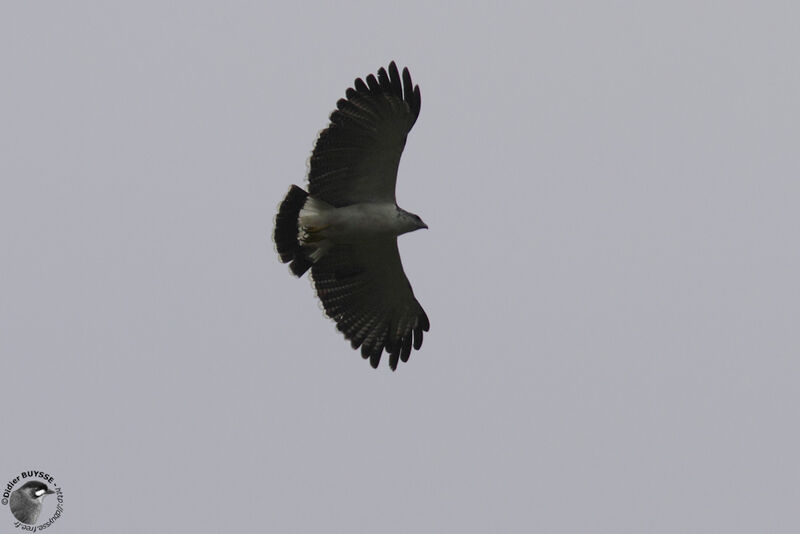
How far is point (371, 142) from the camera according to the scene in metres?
18.5

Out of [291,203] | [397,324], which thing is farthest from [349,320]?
[291,203]

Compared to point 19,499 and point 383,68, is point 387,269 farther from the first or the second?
point 19,499

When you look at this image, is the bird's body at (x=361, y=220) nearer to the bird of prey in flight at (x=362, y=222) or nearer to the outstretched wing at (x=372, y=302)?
the bird of prey in flight at (x=362, y=222)

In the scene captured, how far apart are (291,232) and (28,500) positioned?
170 inches

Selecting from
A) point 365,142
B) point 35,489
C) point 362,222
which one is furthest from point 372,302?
point 35,489

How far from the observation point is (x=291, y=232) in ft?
62.9

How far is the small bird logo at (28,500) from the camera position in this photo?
1681 cm

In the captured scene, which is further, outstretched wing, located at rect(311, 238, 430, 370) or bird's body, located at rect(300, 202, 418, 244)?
outstretched wing, located at rect(311, 238, 430, 370)

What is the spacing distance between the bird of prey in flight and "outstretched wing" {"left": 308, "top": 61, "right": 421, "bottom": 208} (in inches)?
0.4

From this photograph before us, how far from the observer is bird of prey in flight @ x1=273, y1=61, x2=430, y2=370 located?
18266 millimetres

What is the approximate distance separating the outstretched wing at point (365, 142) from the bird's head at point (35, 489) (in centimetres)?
447

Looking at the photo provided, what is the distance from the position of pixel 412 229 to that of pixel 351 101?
1704mm

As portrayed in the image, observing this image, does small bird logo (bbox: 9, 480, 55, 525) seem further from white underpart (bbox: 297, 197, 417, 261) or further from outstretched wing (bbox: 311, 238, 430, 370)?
outstretched wing (bbox: 311, 238, 430, 370)

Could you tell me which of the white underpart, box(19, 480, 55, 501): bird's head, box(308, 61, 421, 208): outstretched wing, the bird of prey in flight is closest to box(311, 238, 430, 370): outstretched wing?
the bird of prey in flight
